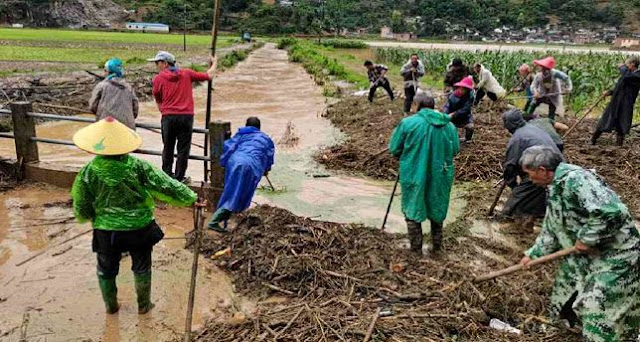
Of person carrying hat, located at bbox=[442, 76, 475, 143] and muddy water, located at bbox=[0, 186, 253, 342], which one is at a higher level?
person carrying hat, located at bbox=[442, 76, 475, 143]

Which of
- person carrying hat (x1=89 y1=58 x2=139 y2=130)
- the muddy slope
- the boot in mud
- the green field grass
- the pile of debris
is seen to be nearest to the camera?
the pile of debris

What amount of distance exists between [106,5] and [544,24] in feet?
296

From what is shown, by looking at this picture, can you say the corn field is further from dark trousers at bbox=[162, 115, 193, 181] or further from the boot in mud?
dark trousers at bbox=[162, 115, 193, 181]

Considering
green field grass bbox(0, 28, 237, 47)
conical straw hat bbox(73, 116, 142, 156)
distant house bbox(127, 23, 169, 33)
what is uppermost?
conical straw hat bbox(73, 116, 142, 156)

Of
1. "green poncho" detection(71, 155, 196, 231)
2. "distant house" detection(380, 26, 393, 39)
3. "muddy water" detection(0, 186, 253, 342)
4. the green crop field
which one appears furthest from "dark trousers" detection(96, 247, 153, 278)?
"distant house" detection(380, 26, 393, 39)

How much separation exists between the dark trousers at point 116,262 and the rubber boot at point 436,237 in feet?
9.72

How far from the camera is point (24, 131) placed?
7508mm

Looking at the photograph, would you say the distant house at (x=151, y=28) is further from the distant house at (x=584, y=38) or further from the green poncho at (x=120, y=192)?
the green poncho at (x=120, y=192)

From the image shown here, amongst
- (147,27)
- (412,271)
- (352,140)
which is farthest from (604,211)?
(147,27)

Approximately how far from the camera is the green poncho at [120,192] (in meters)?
3.96

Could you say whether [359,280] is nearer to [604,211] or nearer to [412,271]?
[412,271]

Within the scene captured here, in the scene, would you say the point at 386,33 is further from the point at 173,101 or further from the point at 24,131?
the point at 173,101

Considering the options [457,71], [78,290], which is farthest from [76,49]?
[78,290]

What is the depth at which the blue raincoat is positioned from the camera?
5711 mm
